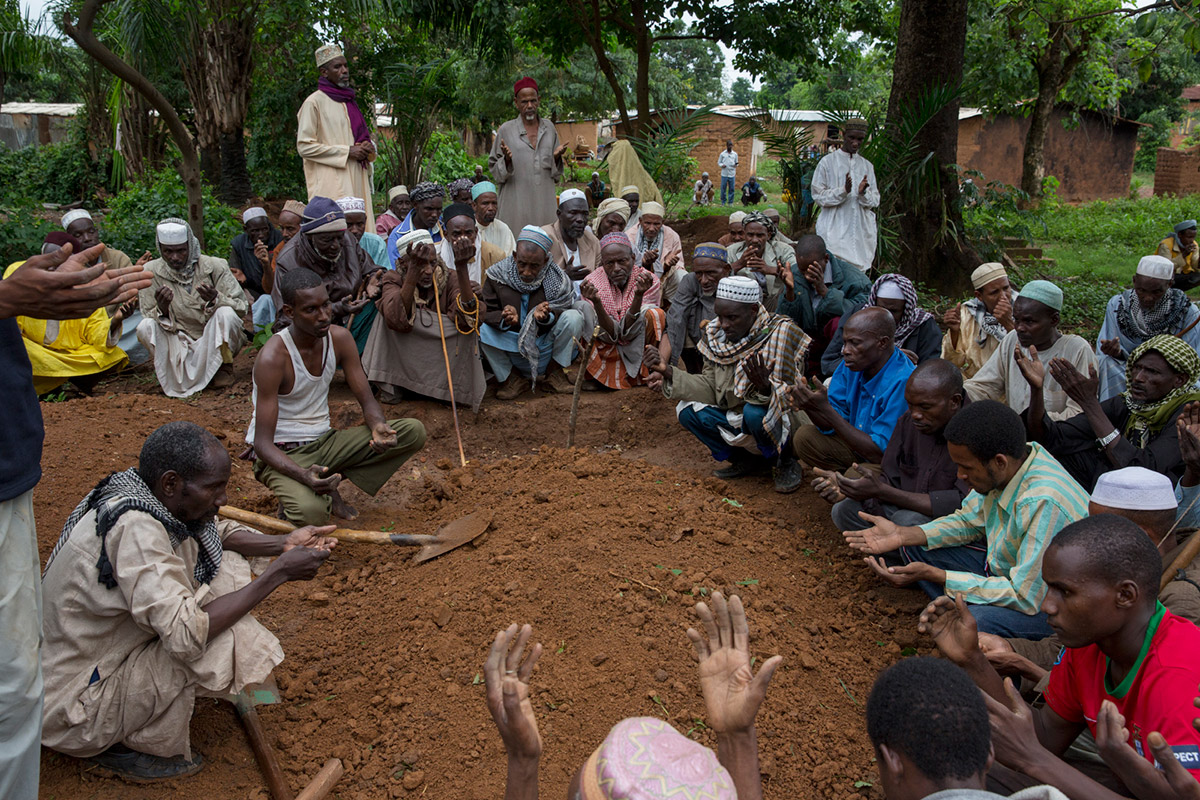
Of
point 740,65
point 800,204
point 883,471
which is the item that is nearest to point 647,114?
point 740,65

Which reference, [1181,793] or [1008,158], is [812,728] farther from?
[1008,158]

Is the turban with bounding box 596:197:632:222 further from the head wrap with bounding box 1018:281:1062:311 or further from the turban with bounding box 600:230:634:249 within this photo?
the head wrap with bounding box 1018:281:1062:311

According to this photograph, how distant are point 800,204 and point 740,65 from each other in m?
4.66

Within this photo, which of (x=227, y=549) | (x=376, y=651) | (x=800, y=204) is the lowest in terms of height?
(x=376, y=651)

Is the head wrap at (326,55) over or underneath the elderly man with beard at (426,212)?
over

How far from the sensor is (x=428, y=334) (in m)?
6.78

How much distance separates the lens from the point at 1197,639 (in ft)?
7.54

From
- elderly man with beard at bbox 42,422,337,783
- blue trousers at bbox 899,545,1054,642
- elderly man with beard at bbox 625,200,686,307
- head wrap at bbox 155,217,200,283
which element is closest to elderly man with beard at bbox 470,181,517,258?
elderly man with beard at bbox 625,200,686,307

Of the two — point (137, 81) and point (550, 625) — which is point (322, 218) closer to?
point (137, 81)

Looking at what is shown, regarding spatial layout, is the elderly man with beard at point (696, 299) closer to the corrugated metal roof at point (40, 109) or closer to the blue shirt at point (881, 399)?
the blue shirt at point (881, 399)

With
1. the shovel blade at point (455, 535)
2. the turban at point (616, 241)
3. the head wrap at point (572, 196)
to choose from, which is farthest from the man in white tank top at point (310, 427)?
the head wrap at point (572, 196)

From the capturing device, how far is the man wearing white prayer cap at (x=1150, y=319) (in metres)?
5.35

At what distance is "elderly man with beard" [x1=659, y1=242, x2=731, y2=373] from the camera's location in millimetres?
6669

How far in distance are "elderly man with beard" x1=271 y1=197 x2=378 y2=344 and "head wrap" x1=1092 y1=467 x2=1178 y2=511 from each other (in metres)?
5.21
